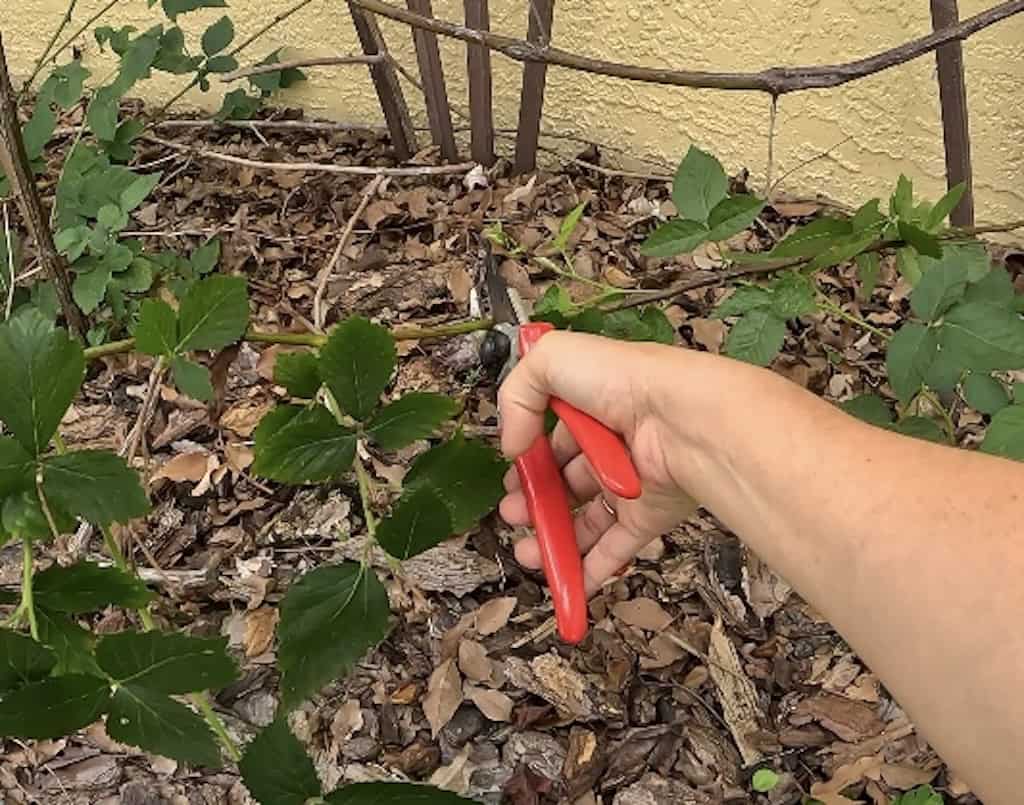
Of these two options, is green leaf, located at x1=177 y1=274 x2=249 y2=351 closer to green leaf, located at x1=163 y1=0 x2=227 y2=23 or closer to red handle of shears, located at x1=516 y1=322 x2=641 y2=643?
red handle of shears, located at x1=516 y1=322 x2=641 y2=643

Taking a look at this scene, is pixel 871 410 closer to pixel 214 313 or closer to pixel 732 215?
pixel 732 215

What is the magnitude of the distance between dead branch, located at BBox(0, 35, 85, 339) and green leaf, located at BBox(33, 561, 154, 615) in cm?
66

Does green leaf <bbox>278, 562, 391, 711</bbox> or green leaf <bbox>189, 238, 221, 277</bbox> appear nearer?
green leaf <bbox>278, 562, 391, 711</bbox>

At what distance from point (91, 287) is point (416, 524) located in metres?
0.91

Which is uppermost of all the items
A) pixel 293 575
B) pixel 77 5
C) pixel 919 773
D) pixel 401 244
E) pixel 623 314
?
pixel 77 5

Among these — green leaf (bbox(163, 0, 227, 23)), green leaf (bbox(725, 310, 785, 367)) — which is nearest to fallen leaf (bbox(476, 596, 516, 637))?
green leaf (bbox(725, 310, 785, 367))

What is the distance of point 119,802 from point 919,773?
83 cm

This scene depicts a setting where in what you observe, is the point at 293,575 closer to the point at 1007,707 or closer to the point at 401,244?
the point at 401,244

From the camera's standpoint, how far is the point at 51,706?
751mm

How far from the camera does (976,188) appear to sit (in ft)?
5.86

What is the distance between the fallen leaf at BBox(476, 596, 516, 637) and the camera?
1419 millimetres

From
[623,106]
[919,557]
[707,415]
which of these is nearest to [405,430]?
[707,415]

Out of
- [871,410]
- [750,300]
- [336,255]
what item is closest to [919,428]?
[871,410]

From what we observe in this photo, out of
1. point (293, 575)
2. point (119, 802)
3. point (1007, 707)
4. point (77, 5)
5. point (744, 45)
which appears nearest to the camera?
point (1007, 707)
